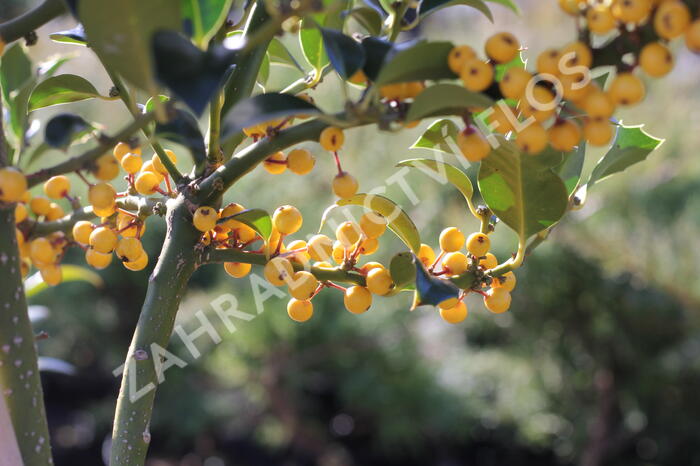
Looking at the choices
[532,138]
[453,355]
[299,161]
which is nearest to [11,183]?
[299,161]

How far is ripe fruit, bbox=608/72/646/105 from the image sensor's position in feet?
1.02

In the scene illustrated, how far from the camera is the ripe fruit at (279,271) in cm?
40

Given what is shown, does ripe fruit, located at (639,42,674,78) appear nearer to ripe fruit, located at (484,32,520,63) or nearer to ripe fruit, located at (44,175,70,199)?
ripe fruit, located at (484,32,520,63)

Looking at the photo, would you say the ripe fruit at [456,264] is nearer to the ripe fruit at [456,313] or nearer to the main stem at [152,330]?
the ripe fruit at [456,313]

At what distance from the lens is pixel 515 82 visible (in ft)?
1.05

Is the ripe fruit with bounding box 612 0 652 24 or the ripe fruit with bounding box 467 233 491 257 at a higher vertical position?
the ripe fruit with bounding box 612 0 652 24

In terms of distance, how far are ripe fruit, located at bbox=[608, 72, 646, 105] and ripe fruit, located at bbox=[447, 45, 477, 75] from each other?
0.22 feet

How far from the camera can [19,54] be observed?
0.61 m

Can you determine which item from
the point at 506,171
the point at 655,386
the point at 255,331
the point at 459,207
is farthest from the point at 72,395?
the point at 506,171

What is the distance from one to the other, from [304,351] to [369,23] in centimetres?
151

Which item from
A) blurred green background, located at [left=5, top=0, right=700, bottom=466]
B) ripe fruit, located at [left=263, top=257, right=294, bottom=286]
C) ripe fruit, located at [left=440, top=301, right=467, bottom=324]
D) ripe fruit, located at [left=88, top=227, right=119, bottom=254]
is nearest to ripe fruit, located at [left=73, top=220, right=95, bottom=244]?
ripe fruit, located at [left=88, top=227, right=119, bottom=254]

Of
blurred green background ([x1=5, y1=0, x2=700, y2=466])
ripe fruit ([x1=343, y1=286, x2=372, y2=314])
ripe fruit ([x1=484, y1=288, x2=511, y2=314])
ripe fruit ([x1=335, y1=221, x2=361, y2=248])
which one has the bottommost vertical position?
blurred green background ([x1=5, y1=0, x2=700, y2=466])

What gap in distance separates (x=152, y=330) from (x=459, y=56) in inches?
9.9

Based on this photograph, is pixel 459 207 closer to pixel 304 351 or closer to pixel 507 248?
pixel 507 248
